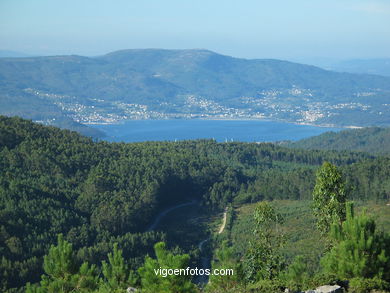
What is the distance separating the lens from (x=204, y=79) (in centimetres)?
17962

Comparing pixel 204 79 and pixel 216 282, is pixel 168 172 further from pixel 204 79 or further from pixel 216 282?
pixel 204 79

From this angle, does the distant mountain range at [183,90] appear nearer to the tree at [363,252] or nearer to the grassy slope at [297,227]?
the grassy slope at [297,227]

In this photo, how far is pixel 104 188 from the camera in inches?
1510

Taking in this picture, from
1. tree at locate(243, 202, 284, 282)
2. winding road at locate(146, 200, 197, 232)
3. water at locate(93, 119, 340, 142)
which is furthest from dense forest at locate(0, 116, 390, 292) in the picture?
water at locate(93, 119, 340, 142)

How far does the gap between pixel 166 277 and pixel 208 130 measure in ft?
344

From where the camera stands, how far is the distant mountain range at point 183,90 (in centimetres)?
13088

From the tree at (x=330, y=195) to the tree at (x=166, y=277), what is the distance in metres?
5.45

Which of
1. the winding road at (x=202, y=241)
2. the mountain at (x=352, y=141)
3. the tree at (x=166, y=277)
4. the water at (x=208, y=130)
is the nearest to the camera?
the tree at (x=166, y=277)

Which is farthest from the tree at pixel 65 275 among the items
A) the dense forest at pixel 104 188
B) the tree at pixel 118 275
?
the dense forest at pixel 104 188

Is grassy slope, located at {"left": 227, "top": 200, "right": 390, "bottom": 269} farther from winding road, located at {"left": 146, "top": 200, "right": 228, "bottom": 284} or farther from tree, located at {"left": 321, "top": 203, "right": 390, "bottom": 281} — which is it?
tree, located at {"left": 321, "top": 203, "right": 390, "bottom": 281}

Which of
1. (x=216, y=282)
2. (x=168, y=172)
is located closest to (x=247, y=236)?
(x=168, y=172)

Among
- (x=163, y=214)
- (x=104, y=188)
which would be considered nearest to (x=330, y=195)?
(x=104, y=188)

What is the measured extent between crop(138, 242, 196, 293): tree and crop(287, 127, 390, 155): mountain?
72837mm

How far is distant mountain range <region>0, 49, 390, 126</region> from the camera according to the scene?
13088cm
